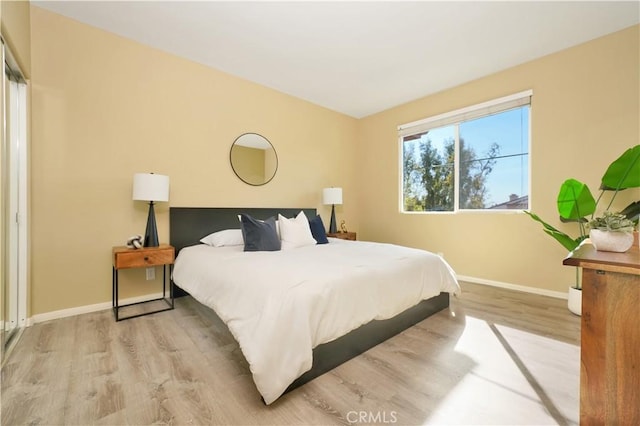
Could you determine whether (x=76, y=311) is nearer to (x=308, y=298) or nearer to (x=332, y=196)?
(x=308, y=298)

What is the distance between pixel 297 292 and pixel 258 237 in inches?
50.0

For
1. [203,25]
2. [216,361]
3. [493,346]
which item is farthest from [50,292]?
[493,346]

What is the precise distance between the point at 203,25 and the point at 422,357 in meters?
3.40

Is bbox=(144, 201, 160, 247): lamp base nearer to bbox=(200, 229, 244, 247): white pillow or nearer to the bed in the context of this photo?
the bed

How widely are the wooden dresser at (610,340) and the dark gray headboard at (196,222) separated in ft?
10.4

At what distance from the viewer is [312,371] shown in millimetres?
1608

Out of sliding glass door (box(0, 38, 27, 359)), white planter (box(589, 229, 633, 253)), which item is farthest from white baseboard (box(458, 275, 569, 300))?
sliding glass door (box(0, 38, 27, 359))

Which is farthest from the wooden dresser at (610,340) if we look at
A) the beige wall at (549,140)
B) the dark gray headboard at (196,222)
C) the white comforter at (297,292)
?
the dark gray headboard at (196,222)

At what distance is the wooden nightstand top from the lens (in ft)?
7.98

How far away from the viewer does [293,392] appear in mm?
1504

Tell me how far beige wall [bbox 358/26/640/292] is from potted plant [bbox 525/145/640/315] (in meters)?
0.30

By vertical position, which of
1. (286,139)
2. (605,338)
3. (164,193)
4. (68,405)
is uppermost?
(286,139)

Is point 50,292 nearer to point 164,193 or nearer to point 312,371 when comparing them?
point 164,193

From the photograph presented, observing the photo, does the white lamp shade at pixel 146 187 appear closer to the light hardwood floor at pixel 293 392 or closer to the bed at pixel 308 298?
the bed at pixel 308 298
